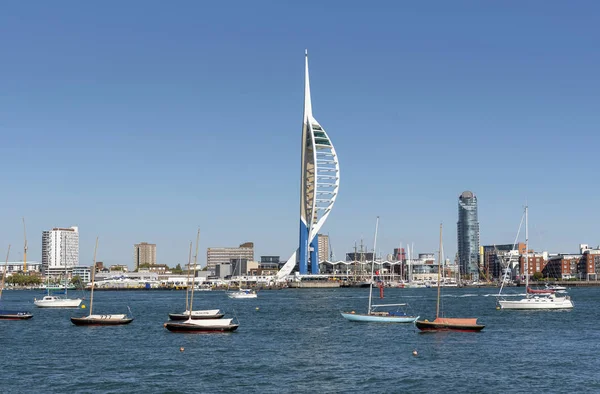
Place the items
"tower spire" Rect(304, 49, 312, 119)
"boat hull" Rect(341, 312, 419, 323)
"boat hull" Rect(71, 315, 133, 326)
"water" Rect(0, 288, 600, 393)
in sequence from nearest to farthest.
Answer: "water" Rect(0, 288, 600, 393)
"boat hull" Rect(341, 312, 419, 323)
"boat hull" Rect(71, 315, 133, 326)
"tower spire" Rect(304, 49, 312, 119)

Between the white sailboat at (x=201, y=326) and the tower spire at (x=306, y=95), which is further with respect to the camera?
the tower spire at (x=306, y=95)

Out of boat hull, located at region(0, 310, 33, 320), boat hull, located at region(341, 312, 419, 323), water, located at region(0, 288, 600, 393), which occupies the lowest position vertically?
water, located at region(0, 288, 600, 393)

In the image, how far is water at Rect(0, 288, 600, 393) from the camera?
3173cm

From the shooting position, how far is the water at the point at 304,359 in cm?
3173

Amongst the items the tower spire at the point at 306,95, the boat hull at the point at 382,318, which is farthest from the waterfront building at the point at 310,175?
the boat hull at the point at 382,318

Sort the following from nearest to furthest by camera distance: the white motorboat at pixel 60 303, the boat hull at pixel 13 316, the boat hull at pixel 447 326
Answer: the boat hull at pixel 447 326, the boat hull at pixel 13 316, the white motorboat at pixel 60 303

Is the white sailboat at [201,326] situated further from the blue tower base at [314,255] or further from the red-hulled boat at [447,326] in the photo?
the blue tower base at [314,255]

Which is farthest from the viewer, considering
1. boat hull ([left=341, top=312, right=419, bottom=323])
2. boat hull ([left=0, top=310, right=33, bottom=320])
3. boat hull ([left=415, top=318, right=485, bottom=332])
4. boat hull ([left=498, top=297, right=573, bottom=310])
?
boat hull ([left=498, top=297, right=573, bottom=310])

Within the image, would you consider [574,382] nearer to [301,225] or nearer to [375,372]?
[375,372]

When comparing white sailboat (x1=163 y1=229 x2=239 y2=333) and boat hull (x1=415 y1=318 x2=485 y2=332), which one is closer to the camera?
boat hull (x1=415 y1=318 x2=485 y2=332)

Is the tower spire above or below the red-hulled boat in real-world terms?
above

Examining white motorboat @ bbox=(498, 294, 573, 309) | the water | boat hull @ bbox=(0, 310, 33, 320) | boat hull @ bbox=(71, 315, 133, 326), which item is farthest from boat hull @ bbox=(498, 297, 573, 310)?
boat hull @ bbox=(0, 310, 33, 320)

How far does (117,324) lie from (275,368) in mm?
26412

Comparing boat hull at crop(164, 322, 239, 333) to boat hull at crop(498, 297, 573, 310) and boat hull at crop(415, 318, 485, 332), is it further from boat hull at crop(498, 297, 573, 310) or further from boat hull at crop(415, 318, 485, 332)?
boat hull at crop(498, 297, 573, 310)
